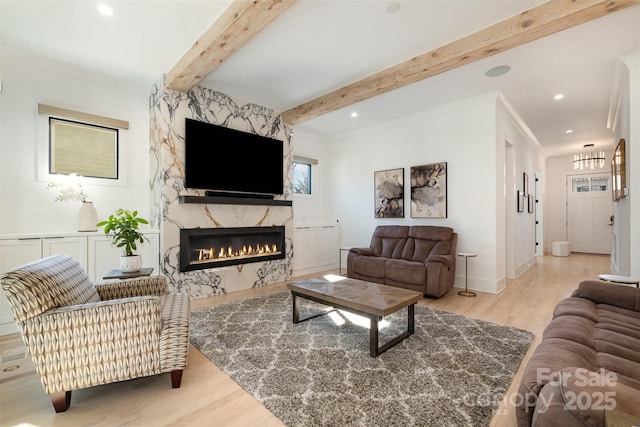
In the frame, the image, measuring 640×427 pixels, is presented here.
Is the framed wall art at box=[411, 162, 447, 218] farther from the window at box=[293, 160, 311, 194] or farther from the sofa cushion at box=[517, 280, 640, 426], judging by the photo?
the sofa cushion at box=[517, 280, 640, 426]

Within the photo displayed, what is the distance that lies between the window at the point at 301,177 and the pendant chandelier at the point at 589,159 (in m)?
6.40

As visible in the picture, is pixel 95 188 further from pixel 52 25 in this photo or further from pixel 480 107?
pixel 480 107

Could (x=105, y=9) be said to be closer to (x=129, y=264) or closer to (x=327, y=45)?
(x=327, y=45)

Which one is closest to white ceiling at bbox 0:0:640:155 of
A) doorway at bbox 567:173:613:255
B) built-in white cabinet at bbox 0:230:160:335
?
built-in white cabinet at bbox 0:230:160:335

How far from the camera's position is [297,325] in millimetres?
2896

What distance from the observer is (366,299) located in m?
2.46

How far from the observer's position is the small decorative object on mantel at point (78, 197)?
319cm

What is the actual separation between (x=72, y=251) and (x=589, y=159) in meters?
9.61

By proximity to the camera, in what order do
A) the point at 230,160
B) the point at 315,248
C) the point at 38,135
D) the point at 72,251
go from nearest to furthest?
the point at 72,251 → the point at 38,135 → the point at 230,160 → the point at 315,248

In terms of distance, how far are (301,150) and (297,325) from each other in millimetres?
3974

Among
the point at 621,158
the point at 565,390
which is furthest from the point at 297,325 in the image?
the point at 621,158

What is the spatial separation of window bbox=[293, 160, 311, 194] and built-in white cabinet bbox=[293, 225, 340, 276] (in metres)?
0.92

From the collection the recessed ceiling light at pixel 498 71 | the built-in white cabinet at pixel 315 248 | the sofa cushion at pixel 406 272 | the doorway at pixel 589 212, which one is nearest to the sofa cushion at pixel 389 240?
the sofa cushion at pixel 406 272

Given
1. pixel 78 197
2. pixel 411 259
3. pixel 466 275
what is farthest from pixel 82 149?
pixel 466 275
